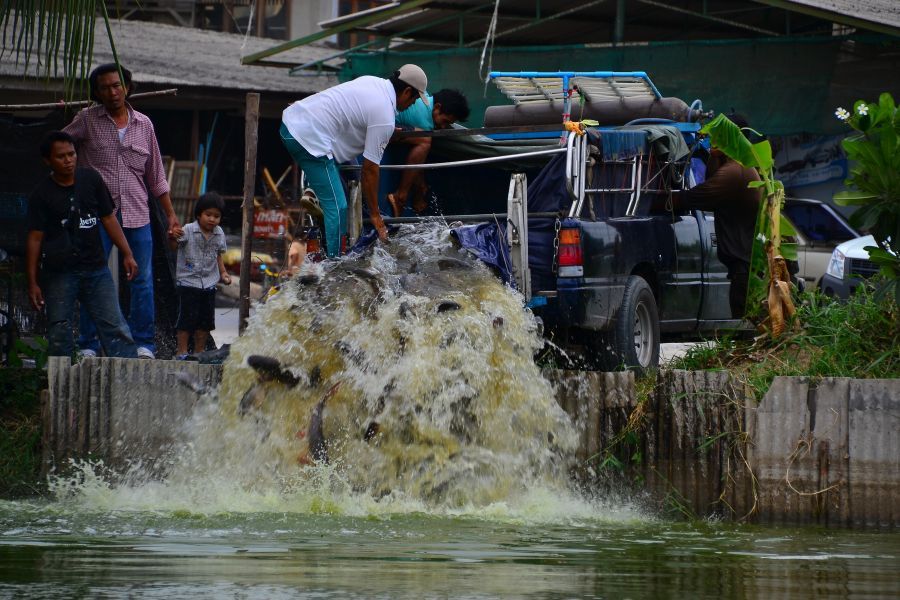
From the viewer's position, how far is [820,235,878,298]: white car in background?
16.5 meters

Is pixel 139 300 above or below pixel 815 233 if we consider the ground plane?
below

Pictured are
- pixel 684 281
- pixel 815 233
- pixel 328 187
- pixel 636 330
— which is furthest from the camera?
pixel 815 233

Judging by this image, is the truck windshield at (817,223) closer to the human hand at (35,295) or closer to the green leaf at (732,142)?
the green leaf at (732,142)

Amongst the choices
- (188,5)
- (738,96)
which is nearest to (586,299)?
(738,96)

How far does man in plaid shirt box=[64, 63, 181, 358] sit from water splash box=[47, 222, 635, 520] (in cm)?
168

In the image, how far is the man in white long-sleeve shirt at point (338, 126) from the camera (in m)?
10.3

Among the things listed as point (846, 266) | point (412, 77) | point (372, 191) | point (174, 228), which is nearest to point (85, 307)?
point (174, 228)

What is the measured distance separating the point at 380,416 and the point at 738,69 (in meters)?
12.0

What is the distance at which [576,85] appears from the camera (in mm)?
12070

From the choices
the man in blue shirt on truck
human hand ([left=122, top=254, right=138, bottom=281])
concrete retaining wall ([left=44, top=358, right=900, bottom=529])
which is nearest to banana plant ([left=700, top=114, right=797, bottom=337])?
concrete retaining wall ([left=44, top=358, right=900, bottom=529])

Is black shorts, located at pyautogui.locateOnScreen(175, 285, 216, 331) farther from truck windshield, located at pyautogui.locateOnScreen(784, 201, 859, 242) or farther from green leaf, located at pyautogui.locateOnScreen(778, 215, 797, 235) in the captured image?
truck windshield, located at pyautogui.locateOnScreen(784, 201, 859, 242)

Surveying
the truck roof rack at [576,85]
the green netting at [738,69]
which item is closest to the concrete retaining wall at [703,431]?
the truck roof rack at [576,85]

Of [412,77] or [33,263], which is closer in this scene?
[33,263]

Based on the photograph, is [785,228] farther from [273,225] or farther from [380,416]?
[273,225]
